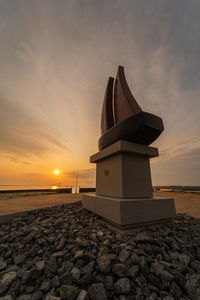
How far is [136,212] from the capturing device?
3.27m

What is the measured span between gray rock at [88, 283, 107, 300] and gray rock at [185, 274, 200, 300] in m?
1.08

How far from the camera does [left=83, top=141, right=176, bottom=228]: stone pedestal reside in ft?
10.6

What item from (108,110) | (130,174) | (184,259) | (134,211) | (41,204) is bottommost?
(184,259)

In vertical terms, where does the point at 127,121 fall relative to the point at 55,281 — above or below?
above

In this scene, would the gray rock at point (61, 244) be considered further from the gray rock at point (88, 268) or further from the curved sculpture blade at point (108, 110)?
the curved sculpture blade at point (108, 110)

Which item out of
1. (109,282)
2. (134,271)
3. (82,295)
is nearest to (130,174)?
(134,271)

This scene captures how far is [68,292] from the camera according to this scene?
1.46 meters

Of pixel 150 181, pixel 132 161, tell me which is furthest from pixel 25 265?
pixel 150 181

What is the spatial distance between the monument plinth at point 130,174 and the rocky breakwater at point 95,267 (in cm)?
72

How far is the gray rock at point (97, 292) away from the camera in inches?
56.0

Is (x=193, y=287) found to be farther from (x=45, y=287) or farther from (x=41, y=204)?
(x=41, y=204)

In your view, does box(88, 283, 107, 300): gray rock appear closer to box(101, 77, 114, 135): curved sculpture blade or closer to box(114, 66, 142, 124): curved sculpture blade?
box(114, 66, 142, 124): curved sculpture blade

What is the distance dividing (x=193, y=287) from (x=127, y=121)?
12.0 ft

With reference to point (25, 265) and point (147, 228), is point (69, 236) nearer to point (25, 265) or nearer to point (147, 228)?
Answer: point (25, 265)
